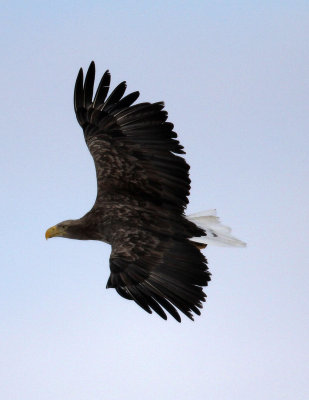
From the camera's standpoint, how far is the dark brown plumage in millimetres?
9016

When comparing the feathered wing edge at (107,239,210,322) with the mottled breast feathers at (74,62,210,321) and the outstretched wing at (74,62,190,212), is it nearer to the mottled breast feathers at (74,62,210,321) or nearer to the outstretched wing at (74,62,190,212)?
the mottled breast feathers at (74,62,210,321)

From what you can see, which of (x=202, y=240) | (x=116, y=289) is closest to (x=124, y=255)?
(x=116, y=289)

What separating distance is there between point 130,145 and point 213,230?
135 centimetres

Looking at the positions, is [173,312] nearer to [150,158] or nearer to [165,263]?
[165,263]

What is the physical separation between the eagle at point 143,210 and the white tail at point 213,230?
0.4 inches

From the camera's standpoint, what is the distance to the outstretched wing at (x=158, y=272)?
8872mm

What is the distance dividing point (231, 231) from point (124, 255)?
159 cm

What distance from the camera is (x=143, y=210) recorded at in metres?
9.66

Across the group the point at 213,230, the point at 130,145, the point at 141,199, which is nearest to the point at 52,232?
the point at 141,199

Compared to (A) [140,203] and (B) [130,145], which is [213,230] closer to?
(A) [140,203]

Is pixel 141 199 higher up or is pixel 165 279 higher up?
pixel 141 199

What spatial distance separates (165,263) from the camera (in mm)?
9195

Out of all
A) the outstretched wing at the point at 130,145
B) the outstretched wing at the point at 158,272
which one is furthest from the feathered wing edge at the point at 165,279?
the outstretched wing at the point at 130,145

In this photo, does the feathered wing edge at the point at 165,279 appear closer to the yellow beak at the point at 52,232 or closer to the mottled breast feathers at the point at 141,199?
the mottled breast feathers at the point at 141,199
